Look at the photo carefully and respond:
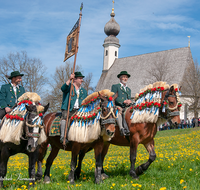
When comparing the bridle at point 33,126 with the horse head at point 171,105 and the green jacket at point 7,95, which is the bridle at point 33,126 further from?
the horse head at point 171,105

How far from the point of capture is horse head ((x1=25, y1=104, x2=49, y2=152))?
5.20 metres

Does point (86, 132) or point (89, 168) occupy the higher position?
point (86, 132)

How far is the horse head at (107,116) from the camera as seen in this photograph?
224 inches

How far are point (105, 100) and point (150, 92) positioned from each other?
1.55 metres

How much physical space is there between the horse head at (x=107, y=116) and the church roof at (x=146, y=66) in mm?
36535

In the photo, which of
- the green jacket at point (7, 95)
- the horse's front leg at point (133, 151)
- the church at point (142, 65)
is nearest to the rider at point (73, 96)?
the green jacket at point (7, 95)

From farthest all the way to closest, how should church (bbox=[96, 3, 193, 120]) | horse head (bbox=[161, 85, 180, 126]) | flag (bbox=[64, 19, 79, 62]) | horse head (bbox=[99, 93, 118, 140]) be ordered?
church (bbox=[96, 3, 193, 120]) → flag (bbox=[64, 19, 79, 62]) → horse head (bbox=[161, 85, 180, 126]) → horse head (bbox=[99, 93, 118, 140])

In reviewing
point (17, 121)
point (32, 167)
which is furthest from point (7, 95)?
point (32, 167)

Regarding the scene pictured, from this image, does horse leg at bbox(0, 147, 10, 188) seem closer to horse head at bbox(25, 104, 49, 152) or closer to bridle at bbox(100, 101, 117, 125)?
horse head at bbox(25, 104, 49, 152)

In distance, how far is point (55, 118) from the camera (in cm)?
707

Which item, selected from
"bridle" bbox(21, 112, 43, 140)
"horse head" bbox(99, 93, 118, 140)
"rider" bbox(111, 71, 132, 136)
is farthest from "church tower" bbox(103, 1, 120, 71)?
"bridle" bbox(21, 112, 43, 140)

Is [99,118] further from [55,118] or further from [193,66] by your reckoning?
[193,66]

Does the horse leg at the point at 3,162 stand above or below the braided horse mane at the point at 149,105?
below

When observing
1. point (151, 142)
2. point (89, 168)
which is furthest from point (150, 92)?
point (89, 168)
